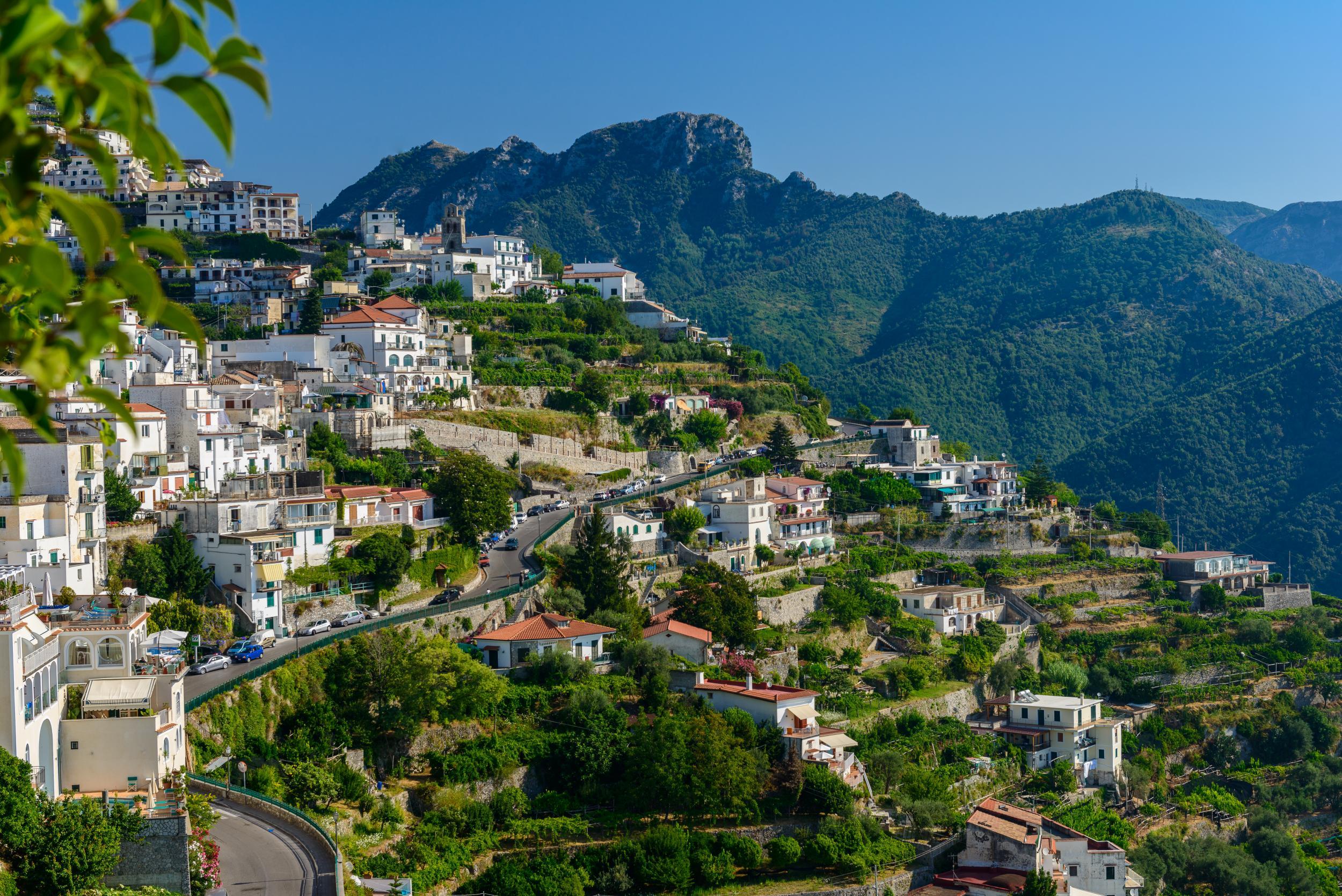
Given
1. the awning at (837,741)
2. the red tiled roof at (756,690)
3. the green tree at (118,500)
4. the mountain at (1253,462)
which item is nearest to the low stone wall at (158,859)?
the green tree at (118,500)

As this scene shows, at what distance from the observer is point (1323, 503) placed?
84.2 meters

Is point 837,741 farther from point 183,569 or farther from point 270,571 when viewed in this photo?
point 183,569

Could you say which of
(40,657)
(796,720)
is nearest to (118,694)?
(40,657)

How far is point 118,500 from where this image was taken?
3069cm

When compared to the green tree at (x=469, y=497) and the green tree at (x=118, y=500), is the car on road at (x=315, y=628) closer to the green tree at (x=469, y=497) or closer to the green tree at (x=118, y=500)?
the green tree at (x=118, y=500)

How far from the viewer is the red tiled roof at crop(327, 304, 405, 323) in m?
52.6

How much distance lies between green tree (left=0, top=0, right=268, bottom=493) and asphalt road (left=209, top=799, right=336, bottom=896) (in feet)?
61.5

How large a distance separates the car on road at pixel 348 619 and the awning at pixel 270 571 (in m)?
1.99

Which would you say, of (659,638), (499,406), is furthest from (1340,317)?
(659,638)

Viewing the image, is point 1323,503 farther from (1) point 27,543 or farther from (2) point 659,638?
(1) point 27,543

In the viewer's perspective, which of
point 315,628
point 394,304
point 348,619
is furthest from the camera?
point 394,304

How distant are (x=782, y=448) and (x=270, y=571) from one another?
30.8 meters

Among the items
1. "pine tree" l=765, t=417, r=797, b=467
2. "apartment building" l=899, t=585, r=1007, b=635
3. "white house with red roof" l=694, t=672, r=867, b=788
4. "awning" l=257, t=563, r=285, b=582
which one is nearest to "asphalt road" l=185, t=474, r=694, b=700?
"awning" l=257, t=563, r=285, b=582

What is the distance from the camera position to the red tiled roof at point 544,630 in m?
34.7
